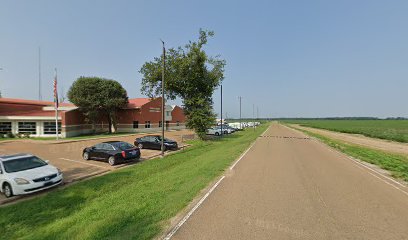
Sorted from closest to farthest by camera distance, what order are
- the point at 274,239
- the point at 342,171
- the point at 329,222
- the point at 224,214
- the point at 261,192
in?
the point at 274,239 < the point at 329,222 < the point at 224,214 < the point at 261,192 < the point at 342,171

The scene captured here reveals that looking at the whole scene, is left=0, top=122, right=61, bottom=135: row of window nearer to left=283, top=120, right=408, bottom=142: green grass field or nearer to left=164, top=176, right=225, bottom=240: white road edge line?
left=164, top=176, right=225, bottom=240: white road edge line

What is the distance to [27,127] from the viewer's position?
36844 millimetres

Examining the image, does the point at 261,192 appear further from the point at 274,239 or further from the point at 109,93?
the point at 109,93

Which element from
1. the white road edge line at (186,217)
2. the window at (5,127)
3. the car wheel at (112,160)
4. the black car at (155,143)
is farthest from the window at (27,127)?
the white road edge line at (186,217)

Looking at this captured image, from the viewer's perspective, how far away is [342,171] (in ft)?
40.6

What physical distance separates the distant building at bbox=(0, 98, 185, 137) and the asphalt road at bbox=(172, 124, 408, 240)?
35.3 metres

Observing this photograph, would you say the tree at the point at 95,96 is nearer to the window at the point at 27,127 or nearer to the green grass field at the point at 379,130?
the window at the point at 27,127

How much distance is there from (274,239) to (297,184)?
16.4ft

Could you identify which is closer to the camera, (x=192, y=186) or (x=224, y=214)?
(x=224, y=214)

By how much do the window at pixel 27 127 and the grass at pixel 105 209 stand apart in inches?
1268

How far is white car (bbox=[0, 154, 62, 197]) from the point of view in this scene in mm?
9477

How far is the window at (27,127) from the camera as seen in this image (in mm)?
36781

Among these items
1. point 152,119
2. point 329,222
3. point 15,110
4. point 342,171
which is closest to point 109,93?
point 152,119

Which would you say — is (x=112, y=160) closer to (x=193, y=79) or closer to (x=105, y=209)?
(x=105, y=209)
